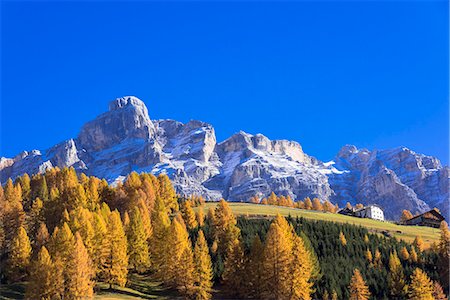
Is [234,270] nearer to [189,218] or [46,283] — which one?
[46,283]

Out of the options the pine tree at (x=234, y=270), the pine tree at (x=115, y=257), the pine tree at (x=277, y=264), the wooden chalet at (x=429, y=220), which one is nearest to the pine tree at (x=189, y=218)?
the pine tree at (x=234, y=270)

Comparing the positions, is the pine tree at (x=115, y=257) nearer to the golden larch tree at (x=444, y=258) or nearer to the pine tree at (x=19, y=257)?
the pine tree at (x=19, y=257)

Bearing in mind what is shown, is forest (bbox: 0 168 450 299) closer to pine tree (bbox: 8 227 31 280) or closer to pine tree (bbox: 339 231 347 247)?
pine tree (bbox: 8 227 31 280)

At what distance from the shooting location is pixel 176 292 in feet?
247

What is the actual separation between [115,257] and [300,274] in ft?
87.1

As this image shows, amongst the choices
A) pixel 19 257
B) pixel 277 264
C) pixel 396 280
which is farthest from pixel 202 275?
pixel 396 280

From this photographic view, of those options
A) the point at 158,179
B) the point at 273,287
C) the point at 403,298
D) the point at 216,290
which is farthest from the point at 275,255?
the point at 158,179

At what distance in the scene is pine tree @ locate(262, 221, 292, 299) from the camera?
2830 inches

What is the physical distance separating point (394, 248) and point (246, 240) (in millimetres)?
31272

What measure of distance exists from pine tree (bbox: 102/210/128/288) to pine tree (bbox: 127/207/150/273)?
3540mm

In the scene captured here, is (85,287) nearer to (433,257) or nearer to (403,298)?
(403,298)

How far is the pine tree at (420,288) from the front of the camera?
78188 mm

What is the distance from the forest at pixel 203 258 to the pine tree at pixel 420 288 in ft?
0.51

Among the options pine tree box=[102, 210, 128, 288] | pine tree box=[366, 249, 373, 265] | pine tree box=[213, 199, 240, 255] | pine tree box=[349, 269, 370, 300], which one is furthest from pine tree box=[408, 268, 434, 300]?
pine tree box=[102, 210, 128, 288]
